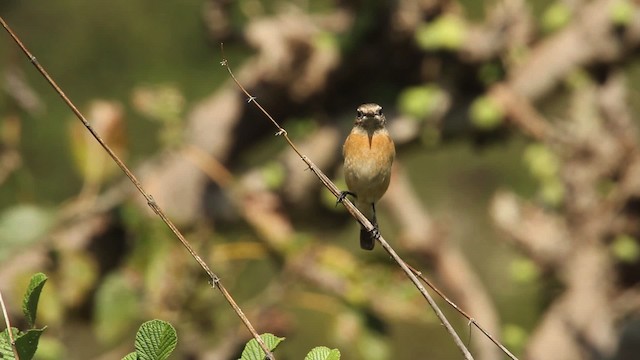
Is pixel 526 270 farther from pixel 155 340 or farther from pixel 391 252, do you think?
pixel 155 340

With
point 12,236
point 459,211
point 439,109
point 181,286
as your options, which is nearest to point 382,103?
point 439,109

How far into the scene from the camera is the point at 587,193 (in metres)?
4.67

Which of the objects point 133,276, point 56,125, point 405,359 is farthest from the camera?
point 405,359

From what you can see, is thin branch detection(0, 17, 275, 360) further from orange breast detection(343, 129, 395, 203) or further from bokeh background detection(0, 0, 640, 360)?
bokeh background detection(0, 0, 640, 360)

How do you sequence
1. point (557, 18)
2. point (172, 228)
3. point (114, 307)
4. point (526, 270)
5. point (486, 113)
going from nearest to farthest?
point (172, 228) < point (114, 307) < point (486, 113) < point (557, 18) < point (526, 270)

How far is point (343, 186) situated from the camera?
163 inches

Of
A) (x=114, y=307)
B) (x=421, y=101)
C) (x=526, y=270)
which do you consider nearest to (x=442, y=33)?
(x=421, y=101)

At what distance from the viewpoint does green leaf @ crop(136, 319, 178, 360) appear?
1.54 metres

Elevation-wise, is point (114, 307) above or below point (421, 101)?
below

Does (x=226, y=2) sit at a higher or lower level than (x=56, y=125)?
lower

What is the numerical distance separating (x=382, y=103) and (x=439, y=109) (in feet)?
0.84

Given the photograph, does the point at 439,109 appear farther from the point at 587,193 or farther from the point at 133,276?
the point at 133,276

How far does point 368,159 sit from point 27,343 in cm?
89

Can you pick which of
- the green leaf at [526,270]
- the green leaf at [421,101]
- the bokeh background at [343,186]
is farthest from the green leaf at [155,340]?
the green leaf at [526,270]
